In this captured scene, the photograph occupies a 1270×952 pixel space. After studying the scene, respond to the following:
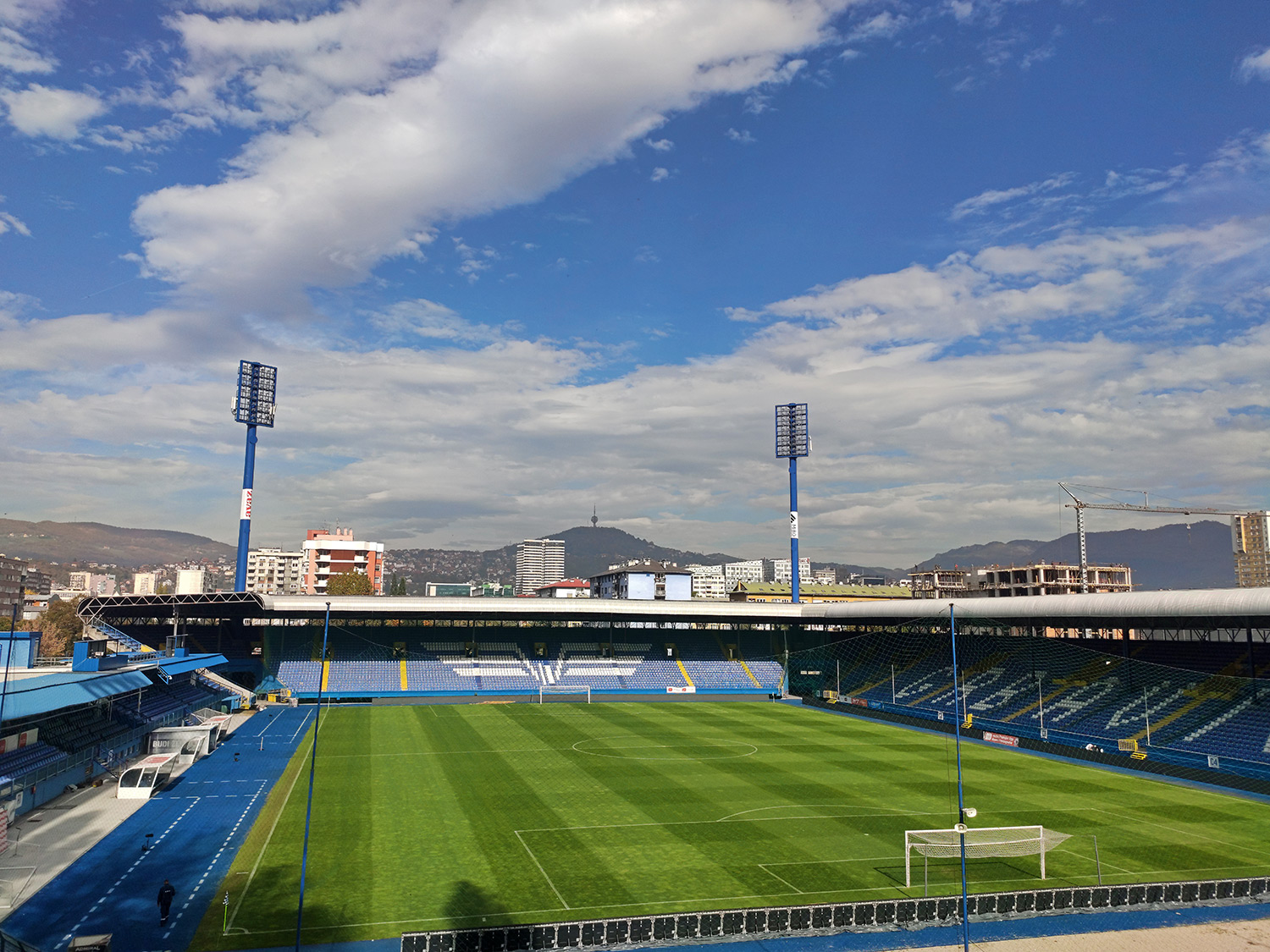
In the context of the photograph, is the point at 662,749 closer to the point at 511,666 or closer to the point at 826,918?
the point at 826,918

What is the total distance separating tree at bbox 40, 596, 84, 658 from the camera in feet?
366

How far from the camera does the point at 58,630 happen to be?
114 m

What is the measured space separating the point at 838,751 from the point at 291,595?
173 ft

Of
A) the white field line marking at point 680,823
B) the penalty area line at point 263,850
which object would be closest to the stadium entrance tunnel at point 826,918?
the penalty area line at point 263,850

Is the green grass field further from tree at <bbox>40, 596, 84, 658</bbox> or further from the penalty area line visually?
tree at <bbox>40, 596, 84, 658</bbox>

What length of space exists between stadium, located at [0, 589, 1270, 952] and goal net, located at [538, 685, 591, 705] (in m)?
0.50

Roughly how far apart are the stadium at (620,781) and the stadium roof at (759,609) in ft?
1.10

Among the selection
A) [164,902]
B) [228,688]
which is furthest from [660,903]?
[228,688]

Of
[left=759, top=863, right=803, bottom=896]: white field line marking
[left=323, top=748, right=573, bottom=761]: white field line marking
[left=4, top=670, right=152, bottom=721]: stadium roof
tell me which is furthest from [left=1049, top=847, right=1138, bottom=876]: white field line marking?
[left=4, top=670, right=152, bottom=721]: stadium roof

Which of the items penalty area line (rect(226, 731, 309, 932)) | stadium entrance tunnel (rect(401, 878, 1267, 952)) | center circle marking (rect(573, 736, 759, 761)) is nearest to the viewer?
stadium entrance tunnel (rect(401, 878, 1267, 952))

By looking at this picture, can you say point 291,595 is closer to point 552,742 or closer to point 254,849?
point 552,742

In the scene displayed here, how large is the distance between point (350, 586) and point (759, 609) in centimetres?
8828

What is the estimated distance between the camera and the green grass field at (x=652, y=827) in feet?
82.7

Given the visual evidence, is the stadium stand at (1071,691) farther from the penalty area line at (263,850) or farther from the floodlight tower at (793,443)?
the penalty area line at (263,850)
